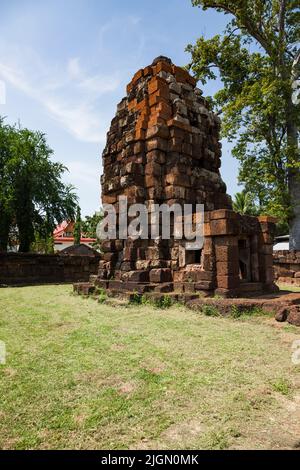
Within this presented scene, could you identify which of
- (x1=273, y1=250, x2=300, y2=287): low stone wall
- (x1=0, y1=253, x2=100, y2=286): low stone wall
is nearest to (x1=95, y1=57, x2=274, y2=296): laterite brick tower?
(x1=0, y1=253, x2=100, y2=286): low stone wall

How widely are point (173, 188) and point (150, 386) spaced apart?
17.4 feet

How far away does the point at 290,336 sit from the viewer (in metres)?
3.87

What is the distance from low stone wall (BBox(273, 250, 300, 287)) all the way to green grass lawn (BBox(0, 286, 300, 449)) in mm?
9883

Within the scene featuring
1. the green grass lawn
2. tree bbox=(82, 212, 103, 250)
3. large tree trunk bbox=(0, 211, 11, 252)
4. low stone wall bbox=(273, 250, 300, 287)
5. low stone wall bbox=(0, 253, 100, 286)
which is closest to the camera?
the green grass lawn

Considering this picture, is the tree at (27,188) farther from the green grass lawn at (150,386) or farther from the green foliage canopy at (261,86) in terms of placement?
the green grass lawn at (150,386)

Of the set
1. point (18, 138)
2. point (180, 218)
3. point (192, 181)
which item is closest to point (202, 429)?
point (180, 218)

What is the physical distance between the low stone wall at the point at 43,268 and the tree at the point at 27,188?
8431 mm

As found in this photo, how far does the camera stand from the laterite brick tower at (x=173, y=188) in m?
6.01

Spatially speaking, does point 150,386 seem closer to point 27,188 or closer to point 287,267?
point 287,267

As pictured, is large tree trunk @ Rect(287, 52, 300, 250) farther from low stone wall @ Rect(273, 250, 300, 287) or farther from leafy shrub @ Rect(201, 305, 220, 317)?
leafy shrub @ Rect(201, 305, 220, 317)

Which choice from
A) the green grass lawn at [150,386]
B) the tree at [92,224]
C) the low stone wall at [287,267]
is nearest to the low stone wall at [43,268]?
the green grass lawn at [150,386]

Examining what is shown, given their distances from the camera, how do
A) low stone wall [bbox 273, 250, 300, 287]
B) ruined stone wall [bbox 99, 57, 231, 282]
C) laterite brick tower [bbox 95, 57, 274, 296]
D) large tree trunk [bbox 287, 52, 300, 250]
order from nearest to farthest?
laterite brick tower [bbox 95, 57, 274, 296], ruined stone wall [bbox 99, 57, 231, 282], low stone wall [bbox 273, 250, 300, 287], large tree trunk [bbox 287, 52, 300, 250]

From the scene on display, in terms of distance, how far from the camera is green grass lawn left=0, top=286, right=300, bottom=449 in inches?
77.5
